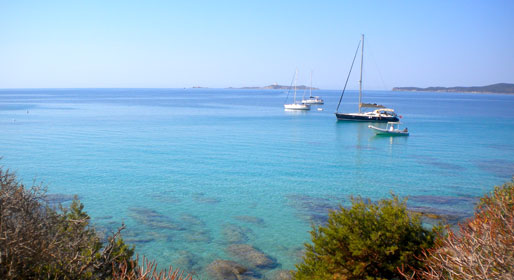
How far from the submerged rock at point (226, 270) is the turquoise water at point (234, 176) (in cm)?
52

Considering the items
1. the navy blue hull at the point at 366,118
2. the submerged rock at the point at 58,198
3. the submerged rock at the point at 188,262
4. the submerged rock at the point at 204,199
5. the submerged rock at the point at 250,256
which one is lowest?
the submerged rock at the point at 188,262

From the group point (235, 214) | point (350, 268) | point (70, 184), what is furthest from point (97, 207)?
point (350, 268)

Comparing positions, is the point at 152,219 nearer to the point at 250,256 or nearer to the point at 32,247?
the point at 250,256

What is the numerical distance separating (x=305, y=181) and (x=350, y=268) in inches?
706

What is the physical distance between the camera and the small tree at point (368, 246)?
11.0 metres

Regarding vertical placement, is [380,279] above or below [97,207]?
above

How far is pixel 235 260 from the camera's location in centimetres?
1642

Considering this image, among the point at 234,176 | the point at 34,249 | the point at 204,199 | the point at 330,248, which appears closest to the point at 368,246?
the point at 330,248

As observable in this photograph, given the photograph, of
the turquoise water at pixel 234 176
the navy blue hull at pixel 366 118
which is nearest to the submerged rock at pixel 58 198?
the turquoise water at pixel 234 176

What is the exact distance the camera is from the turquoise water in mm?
19469

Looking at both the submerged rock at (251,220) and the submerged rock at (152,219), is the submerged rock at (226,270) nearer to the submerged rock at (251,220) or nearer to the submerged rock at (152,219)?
the submerged rock at (152,219)

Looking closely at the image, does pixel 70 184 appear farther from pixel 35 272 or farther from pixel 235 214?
pixel 35 272

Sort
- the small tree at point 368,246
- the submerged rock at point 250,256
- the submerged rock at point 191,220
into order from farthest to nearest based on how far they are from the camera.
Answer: the submerged rock at point 191,220 < the submerged rock at point 250,256 < the small tree at point 368,246

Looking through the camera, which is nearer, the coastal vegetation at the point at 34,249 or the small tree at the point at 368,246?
the coastal vegetation at the point at 34,249
